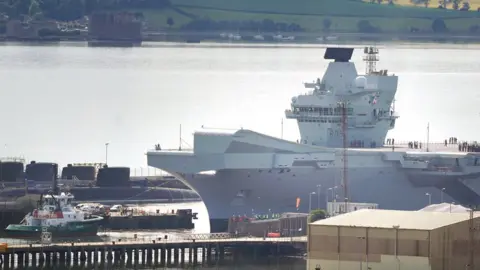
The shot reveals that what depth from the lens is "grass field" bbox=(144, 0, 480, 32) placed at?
185m

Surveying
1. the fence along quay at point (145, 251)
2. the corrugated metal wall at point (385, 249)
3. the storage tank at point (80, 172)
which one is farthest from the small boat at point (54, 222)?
the corrugated metal wall at point (385, 249)

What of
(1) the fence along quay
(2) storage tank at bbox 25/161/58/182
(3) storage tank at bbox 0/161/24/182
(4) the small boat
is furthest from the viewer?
(3) storage tank at bbox 0/161/24/182

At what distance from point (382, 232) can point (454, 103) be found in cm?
8813

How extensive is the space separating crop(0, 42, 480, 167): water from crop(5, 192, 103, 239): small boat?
2517 centimetres

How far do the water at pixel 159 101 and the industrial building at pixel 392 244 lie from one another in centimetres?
4859

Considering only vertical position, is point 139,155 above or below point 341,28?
below

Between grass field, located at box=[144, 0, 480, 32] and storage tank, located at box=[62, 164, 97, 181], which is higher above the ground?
grass field, located at box=[144, 0, 480, 32]

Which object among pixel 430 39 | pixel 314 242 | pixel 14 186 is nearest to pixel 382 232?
pixel 314 242

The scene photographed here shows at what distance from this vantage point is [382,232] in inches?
1667

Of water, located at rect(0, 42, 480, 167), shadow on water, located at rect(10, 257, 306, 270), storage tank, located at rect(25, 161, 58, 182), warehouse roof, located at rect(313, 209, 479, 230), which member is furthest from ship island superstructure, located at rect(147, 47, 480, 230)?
warehouse roof, located at rect(313, 209, 479, 230)

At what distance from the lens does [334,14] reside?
617 ft

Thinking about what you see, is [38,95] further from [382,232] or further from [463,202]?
[382,232]

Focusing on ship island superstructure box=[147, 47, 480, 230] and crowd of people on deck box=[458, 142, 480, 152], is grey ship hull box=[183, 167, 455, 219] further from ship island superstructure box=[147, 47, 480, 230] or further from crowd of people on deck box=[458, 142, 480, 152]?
crowd of people on deck box=[458, 142, 480, 152]

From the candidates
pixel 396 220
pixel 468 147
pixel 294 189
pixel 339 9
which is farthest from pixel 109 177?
pixel 339 9
